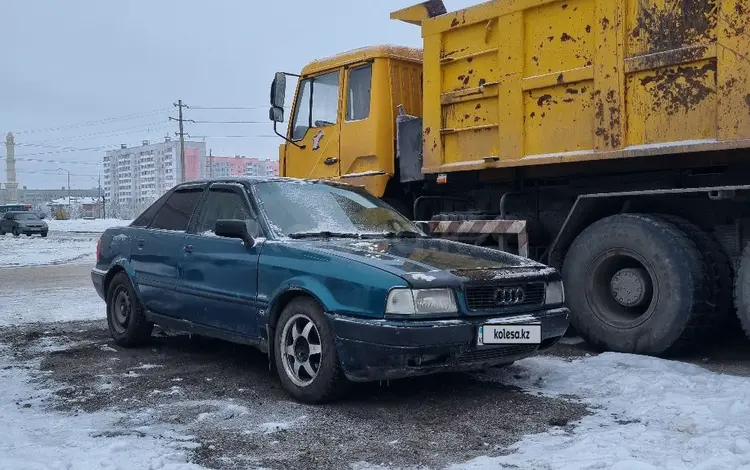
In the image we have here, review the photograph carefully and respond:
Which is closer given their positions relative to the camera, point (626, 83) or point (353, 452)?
point (353, 452)

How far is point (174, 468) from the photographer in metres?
3.34

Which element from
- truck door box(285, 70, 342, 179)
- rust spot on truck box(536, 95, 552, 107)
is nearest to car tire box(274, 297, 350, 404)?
rust spot on truck box(536, 95, 552, 107)

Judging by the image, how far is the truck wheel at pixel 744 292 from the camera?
5.32 metres

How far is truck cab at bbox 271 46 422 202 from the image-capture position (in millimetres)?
7949

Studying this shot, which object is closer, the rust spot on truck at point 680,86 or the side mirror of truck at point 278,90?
the rust spot on truck at point 680,86

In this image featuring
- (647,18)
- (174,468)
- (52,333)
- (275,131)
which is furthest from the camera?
(275,131)

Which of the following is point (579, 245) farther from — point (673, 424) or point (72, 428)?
point (72, 428)

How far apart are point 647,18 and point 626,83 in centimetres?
51

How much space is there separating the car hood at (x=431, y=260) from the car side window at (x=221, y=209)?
2.55ft

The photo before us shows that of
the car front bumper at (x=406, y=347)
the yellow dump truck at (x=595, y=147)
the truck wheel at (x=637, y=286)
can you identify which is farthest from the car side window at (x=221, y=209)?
the truck wheel at (x=637, y=286)

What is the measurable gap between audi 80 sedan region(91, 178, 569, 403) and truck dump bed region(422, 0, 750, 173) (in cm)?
139

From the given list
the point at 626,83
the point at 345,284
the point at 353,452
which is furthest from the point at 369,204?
the point at 353,452

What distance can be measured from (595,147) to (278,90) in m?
3.70

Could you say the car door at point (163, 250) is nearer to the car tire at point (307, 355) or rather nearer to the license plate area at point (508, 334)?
the car tire at point (307, 355)
